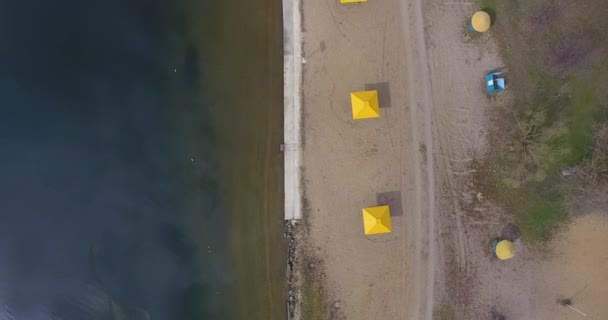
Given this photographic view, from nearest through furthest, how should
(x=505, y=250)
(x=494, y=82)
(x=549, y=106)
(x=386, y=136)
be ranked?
(x=505, y=250) → (x=494, y=82) → (x=549, y=106) → (x=386, y=136)

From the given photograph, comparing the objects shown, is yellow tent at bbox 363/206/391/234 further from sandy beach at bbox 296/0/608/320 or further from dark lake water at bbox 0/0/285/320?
dark lake water at bbox 0/0/285/320

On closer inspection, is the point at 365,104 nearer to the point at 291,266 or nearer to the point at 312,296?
the point at 291,266

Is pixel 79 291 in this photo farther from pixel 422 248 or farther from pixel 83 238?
pixel 422 248

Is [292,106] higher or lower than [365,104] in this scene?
higher

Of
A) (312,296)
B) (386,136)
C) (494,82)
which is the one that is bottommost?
(312,296)

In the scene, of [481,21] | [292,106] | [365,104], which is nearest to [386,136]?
[365,104]

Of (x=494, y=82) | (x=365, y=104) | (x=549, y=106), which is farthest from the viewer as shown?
(x=549, y=106)
